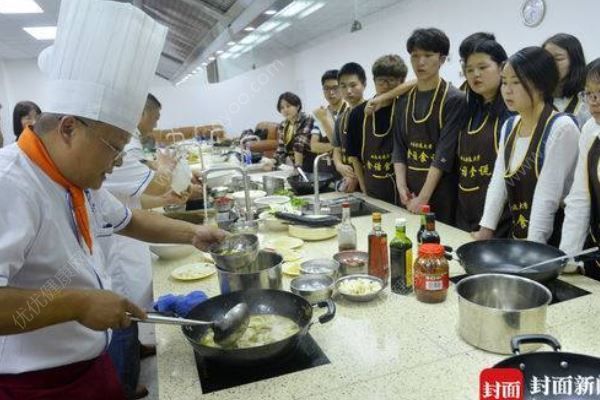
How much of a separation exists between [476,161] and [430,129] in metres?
0.38

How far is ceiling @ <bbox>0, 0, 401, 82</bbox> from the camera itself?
2.71 meters

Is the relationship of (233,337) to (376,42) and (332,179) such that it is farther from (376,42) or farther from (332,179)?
(376,42)

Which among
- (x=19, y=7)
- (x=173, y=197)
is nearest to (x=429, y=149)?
(x=173, y=197)

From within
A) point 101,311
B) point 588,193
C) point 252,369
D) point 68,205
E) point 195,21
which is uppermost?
point 195,21

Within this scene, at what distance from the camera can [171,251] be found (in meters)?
1.93

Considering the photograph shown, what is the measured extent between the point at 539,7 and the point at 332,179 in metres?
2.77

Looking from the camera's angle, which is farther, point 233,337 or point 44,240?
point 233,337

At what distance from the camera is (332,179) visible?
10.6 feet

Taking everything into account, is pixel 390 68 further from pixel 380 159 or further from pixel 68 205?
pixel 68 205

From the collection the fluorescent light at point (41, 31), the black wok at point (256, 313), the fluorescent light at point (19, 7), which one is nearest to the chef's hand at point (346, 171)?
the black wok at point (256, 313)

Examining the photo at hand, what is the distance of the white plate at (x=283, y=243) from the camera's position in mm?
1927

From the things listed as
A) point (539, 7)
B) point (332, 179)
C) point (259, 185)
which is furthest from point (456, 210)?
point (539, 7)

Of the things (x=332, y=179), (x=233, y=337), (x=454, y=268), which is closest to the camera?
(x=233, y=337)

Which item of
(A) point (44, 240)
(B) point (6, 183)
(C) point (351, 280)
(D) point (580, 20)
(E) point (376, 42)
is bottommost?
(C) point (351, 280)
